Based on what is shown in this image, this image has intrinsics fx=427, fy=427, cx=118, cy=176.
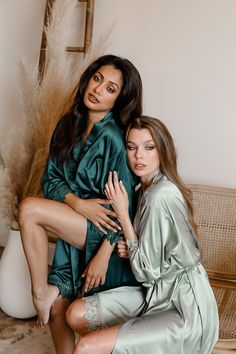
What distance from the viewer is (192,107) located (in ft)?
6.93

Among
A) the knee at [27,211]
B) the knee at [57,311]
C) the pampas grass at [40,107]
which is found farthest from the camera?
the pampas grass at [40,107]

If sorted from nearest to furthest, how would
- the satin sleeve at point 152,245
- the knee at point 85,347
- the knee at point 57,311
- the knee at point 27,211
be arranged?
1. the knee at point 85,347
2. the satin sleeve at point 152,245
3. the knee at point 27,211
4. the knee at point 57,311

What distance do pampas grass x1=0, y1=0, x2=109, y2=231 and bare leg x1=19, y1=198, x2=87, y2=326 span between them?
57 centimetres

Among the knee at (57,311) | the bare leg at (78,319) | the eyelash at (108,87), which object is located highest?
the eyelash at (108,87)

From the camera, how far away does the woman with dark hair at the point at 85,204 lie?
142 centimetres

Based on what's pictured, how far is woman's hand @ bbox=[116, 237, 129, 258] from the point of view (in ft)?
4.63

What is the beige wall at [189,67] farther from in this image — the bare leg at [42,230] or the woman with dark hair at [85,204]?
the bare leg at [42,230]

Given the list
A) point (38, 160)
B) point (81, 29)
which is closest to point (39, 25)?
point (81, 29)

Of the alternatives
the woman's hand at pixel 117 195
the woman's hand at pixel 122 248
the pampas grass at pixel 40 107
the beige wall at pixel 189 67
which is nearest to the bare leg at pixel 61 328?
the woman's hand at pixel 122 248

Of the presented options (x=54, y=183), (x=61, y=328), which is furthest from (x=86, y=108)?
(x=61, y=328)

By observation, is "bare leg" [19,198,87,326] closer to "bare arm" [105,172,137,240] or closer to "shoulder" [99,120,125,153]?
"bare arm" [105,172,137,240]

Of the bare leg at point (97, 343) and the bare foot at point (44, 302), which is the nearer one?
the bare leg at point (97, 343)

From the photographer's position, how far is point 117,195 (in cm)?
138

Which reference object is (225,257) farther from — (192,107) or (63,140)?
(63,140)
